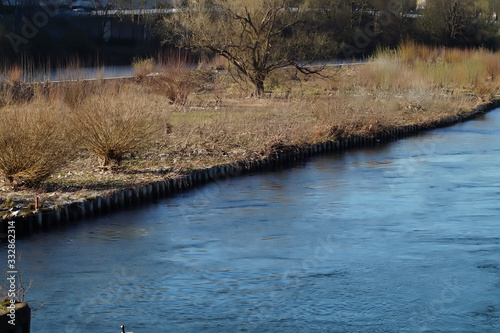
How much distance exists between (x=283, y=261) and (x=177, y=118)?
48.0 ft

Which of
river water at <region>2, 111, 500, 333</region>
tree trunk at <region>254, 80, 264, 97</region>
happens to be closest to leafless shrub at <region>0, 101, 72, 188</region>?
river water at <region>2, 111, 500, 333</region>

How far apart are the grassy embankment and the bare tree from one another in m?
1.27

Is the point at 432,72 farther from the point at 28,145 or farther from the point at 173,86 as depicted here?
the point at 28,145

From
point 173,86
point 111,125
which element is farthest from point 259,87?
point 111,125

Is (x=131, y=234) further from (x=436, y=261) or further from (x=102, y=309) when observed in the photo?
(x=436, y=261)

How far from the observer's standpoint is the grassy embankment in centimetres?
1586

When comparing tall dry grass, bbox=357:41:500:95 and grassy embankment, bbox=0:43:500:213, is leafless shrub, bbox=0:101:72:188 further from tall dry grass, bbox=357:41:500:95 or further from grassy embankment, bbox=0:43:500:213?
tall dry grass, bbox=357:41:500:95

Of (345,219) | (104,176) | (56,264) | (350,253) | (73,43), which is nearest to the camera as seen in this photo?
(56,264)

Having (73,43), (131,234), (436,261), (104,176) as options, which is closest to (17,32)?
(73,43)

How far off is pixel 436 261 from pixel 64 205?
6785mm

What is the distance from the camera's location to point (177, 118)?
2647cm

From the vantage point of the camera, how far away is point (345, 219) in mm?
15398

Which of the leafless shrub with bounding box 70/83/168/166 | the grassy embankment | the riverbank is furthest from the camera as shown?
the leafless shrub with bounding box 70/83/168/166

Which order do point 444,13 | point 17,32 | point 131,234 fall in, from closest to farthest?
point 131,234 → point 17,32 → point 444,13
